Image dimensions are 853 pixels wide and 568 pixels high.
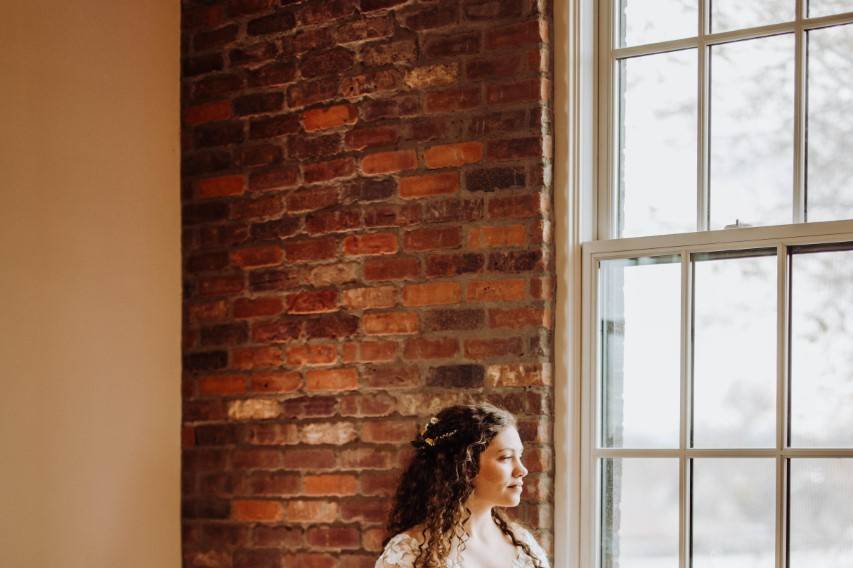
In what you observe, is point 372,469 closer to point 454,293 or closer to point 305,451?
point 305,451

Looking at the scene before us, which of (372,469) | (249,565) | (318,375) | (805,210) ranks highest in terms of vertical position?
(805,210)

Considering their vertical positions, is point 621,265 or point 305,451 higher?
point 621,265

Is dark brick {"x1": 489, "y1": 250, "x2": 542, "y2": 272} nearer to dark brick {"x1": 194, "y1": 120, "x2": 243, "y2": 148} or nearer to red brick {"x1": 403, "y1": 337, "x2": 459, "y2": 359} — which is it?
red brick {"x1": 403, "y1": 337, "x2": 459, "y2": 359}

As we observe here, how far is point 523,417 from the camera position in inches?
130

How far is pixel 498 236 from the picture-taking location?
3.39 metres

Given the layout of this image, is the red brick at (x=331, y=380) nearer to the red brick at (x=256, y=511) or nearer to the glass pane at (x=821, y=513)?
the red brick at (x=256, y=511)

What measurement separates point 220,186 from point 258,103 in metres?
0.32

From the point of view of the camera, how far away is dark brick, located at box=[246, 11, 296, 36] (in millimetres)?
3832

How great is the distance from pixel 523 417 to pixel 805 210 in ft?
3.19

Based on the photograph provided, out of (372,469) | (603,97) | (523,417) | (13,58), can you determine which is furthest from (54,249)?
(603,97)

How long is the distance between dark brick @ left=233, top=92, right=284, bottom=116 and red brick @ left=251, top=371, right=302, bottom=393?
889mm

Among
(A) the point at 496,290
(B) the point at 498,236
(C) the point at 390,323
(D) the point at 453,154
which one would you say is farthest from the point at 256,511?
(D) the point at 453,154

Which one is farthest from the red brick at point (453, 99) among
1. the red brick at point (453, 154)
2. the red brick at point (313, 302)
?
the red brick at point (313, 302)

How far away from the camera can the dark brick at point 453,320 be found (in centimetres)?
339
